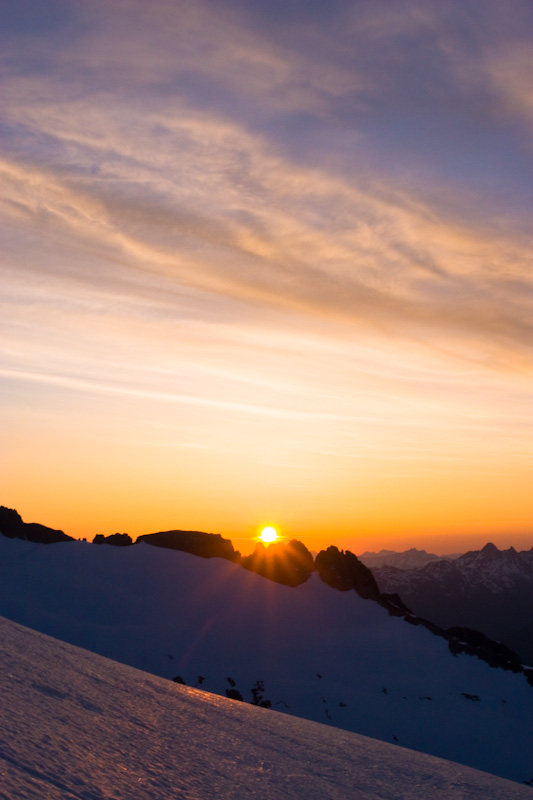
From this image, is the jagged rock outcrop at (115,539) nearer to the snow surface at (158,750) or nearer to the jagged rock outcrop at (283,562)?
the jagged rock outcrop at (283,562)

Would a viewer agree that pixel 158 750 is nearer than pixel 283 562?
Yes

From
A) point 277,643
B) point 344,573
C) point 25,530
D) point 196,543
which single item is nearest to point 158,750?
point 277,643

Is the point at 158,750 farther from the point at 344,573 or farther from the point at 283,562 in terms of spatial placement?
the point at 344,573

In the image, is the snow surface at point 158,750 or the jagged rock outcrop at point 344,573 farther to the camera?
the jagged rock outcrop at point 344,573

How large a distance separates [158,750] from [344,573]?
8710 centimetres

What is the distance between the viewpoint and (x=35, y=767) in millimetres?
8297

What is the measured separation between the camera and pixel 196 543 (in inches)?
3814

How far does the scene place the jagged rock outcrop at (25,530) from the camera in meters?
87.9

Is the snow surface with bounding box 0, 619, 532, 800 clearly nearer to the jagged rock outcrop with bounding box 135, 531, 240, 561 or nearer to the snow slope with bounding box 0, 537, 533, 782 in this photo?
the snow slope with bounding box 0, 537, 533, 782

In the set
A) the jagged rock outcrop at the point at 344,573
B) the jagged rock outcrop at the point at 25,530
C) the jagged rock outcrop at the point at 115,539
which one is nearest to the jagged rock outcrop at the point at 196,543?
the jagged rock outcrop at the point at 115,539

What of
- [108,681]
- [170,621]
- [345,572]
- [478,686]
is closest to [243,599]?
[170,621]

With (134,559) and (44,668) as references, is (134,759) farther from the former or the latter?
(134,559)

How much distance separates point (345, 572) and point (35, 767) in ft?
300

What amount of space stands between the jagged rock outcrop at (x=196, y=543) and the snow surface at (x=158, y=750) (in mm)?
75022
